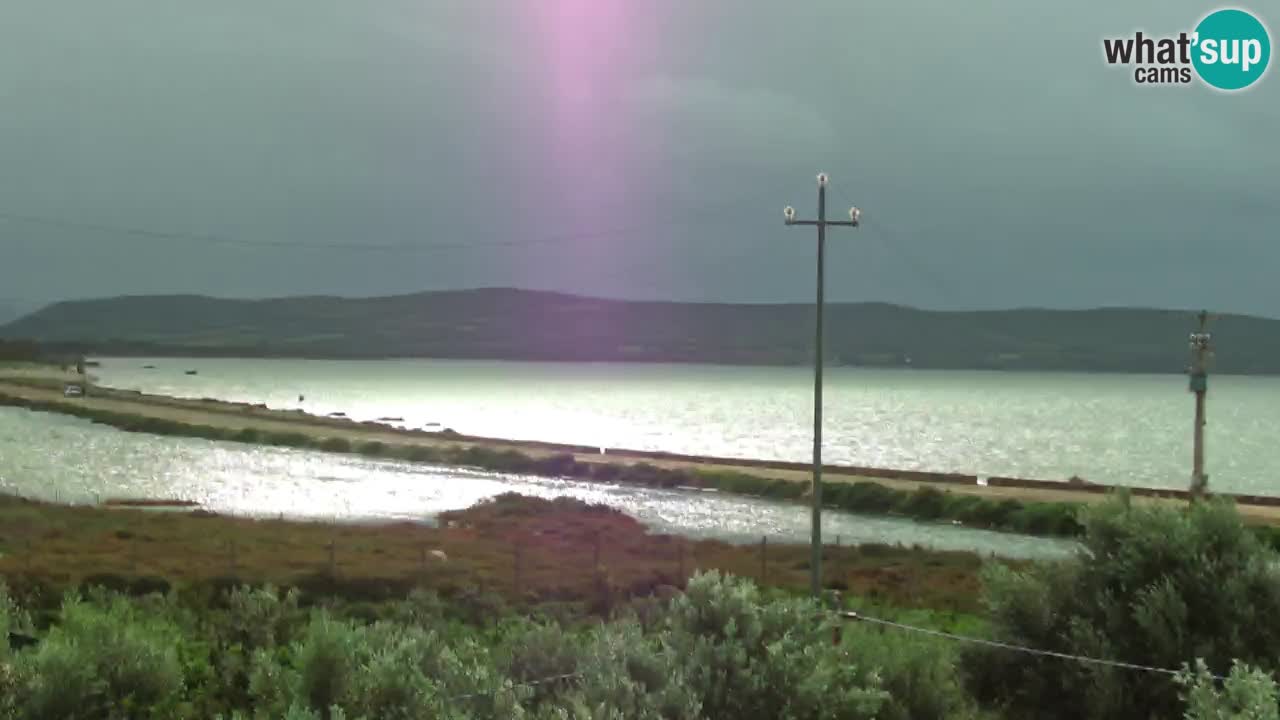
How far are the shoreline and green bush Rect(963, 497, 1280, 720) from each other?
4.76 ft

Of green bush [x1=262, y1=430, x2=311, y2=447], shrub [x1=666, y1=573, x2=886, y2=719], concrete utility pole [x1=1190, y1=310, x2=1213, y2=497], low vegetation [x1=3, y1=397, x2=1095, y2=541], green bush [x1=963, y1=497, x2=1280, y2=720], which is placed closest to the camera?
shrub [x1=666, y1=573, x2=886, y2=719]

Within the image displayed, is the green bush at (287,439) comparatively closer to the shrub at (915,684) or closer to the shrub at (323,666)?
the shrub at (915,684)

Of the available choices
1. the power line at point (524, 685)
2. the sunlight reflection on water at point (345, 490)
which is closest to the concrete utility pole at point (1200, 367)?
the sunlight reflection on water at point (345, 490)

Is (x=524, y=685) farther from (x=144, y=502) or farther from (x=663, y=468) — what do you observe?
(x=663, y=468)

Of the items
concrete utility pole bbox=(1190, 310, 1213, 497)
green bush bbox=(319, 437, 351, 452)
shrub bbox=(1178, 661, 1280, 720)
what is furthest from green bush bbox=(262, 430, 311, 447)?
shrub bbox=(1178, 661, 1280, 720)

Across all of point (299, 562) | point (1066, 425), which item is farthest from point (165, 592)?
point (1066, 425)

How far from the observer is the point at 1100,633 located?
1603 cm

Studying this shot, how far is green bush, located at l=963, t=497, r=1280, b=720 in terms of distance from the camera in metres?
15.5

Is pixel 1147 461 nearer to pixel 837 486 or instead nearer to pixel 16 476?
pixel 837 486

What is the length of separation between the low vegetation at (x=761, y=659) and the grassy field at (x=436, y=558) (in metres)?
17.2

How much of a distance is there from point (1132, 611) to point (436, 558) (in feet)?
118

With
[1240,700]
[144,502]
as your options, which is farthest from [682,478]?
[1240,700]

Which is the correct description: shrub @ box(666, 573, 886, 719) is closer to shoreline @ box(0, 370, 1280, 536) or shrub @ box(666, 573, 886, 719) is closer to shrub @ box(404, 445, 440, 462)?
shoreline @ box(0, 370, 1280, 536)

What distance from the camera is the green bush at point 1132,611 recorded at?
15.5 meters
